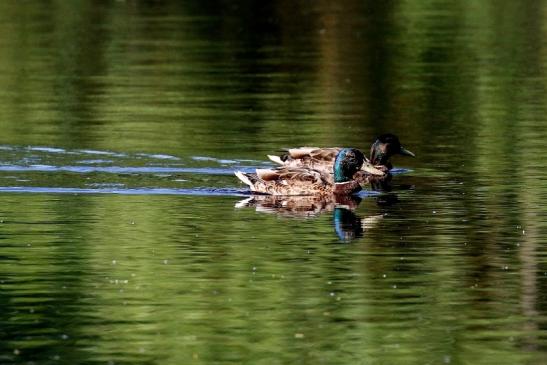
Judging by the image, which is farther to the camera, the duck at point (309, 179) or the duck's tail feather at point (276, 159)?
the duck's tail feather at point (276, 159)

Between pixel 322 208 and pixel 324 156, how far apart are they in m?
2.76

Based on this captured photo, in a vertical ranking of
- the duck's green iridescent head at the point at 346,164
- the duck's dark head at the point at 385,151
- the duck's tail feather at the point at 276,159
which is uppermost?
the duck's green iridescent head at the point at 346,164

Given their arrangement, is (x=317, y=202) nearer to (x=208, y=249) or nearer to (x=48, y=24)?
(x=208, y=249)

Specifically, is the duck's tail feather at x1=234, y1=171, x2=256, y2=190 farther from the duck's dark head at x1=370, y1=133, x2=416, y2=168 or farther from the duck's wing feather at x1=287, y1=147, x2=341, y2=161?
the duck's dark head at x1=370, y1=133, x2=416, y2=168

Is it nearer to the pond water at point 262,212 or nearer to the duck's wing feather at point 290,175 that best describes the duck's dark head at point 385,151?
the pond water at point 262,212

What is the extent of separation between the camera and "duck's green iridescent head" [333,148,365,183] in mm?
22234

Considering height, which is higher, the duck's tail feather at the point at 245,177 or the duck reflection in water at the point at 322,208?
the duck's tail feather at the point at 245,177

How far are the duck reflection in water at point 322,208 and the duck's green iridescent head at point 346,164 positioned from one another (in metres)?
0.33

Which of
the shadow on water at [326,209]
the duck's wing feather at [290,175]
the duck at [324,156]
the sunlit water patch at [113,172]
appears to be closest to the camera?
the shadow on water at [326,209]

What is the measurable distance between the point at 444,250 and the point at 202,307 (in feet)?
10.9

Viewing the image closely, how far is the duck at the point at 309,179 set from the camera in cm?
2161

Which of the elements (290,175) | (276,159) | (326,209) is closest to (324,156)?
(276,159)

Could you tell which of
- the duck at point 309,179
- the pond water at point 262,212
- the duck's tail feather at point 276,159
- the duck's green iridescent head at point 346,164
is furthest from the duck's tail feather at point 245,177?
the duck's tail feather at point 276,159

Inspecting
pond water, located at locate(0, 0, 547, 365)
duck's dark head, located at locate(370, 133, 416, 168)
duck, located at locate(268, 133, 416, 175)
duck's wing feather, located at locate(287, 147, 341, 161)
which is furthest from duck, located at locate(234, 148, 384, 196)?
duck's dark head, located at locate(370, 133, 416, 168)
